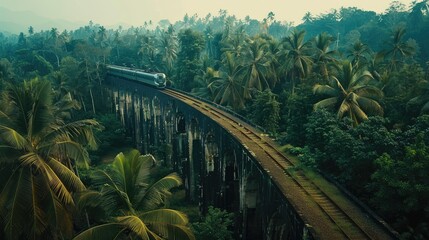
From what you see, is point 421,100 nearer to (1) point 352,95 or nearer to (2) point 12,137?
(1) point 352,95

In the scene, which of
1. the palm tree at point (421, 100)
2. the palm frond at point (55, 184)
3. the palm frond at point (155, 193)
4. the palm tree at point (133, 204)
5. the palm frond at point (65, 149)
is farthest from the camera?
the palm tree at point (421, 100)

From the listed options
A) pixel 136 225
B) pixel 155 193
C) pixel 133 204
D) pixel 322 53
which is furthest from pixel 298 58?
pixel 136 225

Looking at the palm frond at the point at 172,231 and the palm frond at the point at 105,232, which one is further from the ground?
the palm frond at the point at 105,232

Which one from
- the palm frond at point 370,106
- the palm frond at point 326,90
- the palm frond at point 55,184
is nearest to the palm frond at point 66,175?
the palm frond at point 55,184

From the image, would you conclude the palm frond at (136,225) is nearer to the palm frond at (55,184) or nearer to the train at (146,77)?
the palm frond at (55,184)

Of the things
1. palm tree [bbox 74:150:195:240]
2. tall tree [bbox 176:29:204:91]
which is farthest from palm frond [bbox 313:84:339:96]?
tall tree [bbox 176:29:204:91]

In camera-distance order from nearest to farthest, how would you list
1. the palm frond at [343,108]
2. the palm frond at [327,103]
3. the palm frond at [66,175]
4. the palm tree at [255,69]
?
the palm frond at [66,175], the palm frond at [343,108], the palm frond at [327,103], the palm tree at [255,69]
